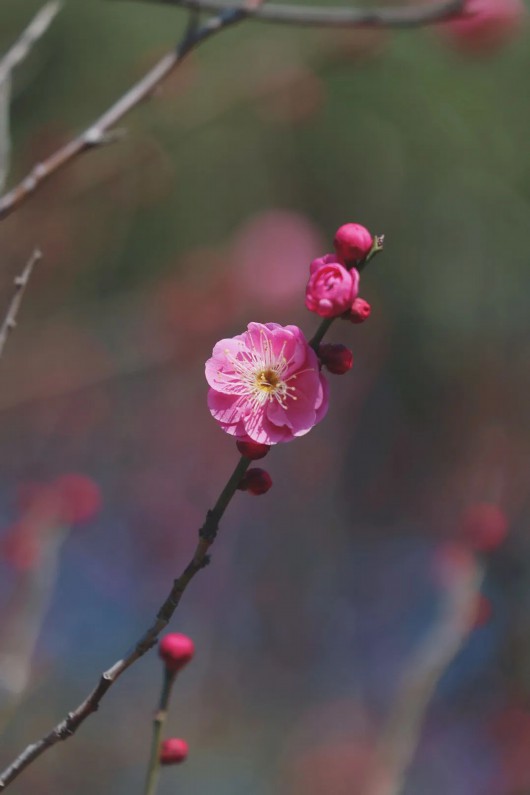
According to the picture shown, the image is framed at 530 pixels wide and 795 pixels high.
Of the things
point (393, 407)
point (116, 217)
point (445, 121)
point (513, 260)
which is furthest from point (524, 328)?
point (116, 217)

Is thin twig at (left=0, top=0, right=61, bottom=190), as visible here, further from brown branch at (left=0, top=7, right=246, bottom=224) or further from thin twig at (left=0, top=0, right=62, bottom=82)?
brown branch at (left=0, top=7, right=246, bottom=224)

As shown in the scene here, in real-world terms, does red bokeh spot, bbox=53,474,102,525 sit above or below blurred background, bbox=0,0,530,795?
below

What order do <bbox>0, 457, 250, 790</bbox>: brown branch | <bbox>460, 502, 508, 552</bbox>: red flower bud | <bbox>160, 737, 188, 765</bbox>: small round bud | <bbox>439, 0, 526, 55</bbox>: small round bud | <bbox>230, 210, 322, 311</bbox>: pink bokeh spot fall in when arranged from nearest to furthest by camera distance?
<bbox>0, 457, 250, 790</bbox>: brown branch → <bbox>160, 737, 188, 765</bbox>: small round bud → <bbox>460, 502, 508, 552</bbox>: red flower bud → <bbox>439, 0, 526, 55</bbox>: small round bud → <bbox>230, 210, 322, 311</bbox>: pink bokeh spot

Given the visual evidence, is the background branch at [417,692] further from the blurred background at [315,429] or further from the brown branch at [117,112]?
the brown branch at [117,112]

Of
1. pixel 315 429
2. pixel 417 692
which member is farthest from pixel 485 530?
pixel 315 429

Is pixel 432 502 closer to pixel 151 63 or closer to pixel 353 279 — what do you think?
pixel 151 63

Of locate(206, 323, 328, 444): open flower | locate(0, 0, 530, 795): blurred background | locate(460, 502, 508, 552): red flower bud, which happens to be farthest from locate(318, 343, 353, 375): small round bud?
locate(0, 0, 530, 795): blurred background
